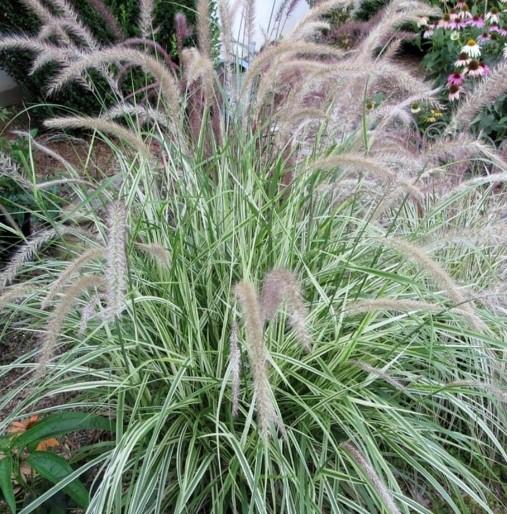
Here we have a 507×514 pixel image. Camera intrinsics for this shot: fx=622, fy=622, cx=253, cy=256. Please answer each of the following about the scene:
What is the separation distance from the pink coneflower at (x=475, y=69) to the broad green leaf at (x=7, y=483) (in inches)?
145

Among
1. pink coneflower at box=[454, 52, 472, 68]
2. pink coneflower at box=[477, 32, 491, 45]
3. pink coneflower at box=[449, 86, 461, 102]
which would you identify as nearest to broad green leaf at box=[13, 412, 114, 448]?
pink coneflower at box=[449, 86, 461, 102]

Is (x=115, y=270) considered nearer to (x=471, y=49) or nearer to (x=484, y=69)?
(x=484, y=69)

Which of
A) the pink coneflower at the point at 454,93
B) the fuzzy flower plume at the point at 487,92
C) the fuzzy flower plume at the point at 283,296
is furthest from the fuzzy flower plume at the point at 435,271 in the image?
the pink coneflower at the point at 454,93

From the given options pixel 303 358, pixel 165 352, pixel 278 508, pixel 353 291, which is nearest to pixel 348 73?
pixel 353 291

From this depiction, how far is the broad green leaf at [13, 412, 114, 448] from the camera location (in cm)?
167

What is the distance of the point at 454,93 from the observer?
4.12 meters

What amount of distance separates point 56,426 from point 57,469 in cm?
11

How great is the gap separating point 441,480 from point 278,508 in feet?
1.97

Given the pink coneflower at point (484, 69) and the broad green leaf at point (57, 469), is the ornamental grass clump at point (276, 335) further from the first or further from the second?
the pink coneflower at point (484, 69)

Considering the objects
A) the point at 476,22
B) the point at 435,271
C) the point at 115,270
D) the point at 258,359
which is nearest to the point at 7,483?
the point at 115,270

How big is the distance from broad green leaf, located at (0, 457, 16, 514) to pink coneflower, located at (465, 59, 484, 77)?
3689 millimetres

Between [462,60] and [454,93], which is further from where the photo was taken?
[462,60]

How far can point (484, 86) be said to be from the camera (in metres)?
1.86

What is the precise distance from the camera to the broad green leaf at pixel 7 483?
151 cm
